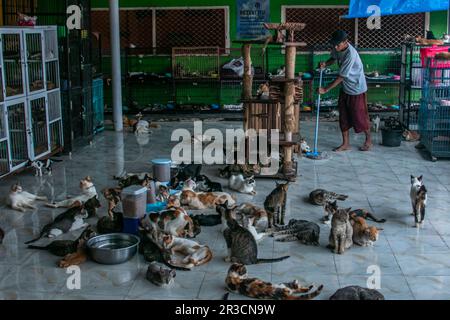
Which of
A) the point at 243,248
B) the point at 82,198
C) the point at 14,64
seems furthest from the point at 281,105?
the point at 14,64

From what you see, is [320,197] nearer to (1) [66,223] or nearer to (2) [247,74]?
(2) [247,74]

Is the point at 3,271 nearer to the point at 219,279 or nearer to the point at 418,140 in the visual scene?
the point at 219,279

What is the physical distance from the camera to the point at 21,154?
811cm

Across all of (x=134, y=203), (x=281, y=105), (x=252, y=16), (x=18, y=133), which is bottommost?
(x=134, y=203)

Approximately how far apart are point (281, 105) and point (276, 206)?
2171mm

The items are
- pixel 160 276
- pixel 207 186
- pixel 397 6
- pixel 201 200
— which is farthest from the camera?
pixel 397 6

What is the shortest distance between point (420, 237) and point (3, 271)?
362 centimetres

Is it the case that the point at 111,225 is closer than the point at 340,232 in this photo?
No

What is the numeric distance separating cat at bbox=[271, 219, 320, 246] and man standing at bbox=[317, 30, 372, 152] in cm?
375

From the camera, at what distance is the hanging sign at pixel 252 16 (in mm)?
13219

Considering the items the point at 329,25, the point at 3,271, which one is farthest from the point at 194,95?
the point at 3,271

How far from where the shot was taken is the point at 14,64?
7.98m

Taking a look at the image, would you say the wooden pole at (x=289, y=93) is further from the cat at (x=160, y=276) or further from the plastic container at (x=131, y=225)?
the cat at (x=160, y=276)

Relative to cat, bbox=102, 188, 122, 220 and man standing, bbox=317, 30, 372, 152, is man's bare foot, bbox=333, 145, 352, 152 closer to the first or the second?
man standing, bbox=317, 30, 372, 152
